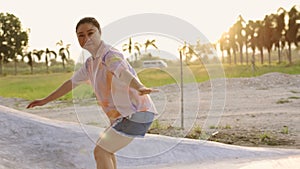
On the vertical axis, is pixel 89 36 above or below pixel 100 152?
above

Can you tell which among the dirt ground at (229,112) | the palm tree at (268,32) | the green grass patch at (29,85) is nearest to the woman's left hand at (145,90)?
the dirt ground at (229,112)

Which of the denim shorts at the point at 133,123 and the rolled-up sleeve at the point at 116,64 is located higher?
the rolled-up sleeve at the point at 116,64

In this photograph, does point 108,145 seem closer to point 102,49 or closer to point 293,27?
point 102,49

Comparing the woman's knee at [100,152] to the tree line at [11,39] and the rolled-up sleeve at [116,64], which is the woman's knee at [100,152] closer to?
the rolled-up sleeve at [116,64]

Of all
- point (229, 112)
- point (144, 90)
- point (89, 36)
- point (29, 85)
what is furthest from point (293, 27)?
point (144, 90)

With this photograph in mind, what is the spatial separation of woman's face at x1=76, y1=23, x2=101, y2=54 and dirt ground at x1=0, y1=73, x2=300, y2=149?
592mm

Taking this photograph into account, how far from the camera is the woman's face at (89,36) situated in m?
2.67

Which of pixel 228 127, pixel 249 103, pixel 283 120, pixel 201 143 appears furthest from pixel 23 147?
pixel 249 103

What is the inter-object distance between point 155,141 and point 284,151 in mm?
1592

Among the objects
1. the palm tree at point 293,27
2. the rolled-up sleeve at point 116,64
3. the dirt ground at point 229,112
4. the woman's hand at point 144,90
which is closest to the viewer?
the woman's hand at point 144,90

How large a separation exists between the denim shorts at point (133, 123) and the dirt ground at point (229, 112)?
1.24ft

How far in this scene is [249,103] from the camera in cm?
1548

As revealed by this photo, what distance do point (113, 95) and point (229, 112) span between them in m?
11.0

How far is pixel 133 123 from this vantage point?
2.60 metres
